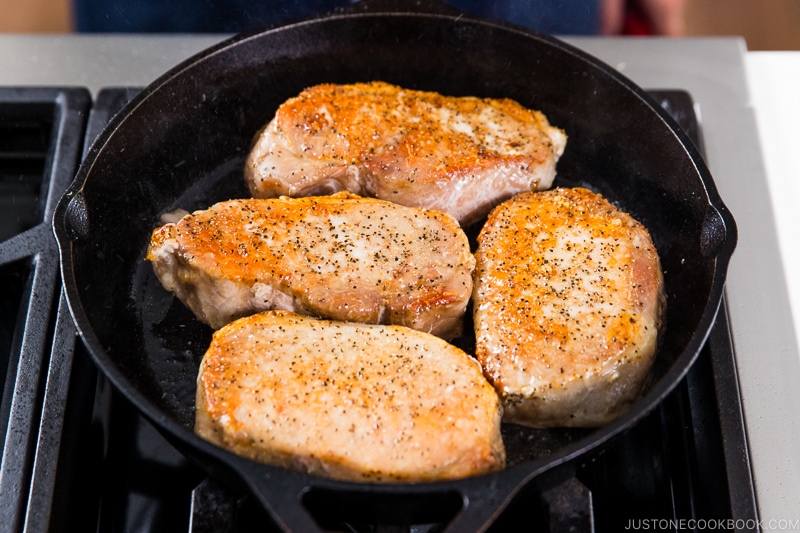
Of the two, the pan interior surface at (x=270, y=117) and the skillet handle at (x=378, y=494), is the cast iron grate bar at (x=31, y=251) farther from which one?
the skillet handle at (x=378, y=494)

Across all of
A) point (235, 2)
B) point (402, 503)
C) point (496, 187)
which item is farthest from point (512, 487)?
point (235, 2)

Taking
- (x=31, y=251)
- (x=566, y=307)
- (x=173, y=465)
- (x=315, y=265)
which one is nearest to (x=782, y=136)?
(x=566, y=307)

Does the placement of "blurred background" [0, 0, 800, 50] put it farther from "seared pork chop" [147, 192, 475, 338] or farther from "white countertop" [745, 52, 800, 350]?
"seared pork chop" [147, 192, 475, 338]

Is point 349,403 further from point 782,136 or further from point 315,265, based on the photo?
point 782,136

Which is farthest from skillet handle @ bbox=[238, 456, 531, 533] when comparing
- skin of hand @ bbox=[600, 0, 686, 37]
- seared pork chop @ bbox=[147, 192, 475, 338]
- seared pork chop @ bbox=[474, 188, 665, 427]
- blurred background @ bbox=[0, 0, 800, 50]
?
blurred background @ bbox=[0, 0, 800, 50]

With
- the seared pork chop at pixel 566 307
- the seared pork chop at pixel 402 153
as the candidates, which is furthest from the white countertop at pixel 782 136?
the seared pork chop at pixel 402 153

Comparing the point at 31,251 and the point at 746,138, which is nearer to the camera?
the point at 31,251
